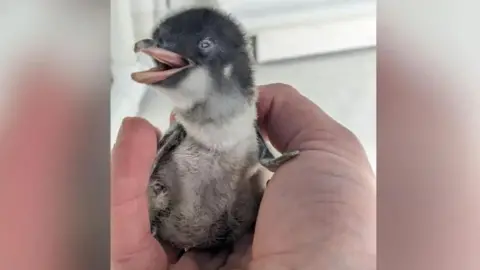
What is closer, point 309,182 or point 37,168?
point 309,182

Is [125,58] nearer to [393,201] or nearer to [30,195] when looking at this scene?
[30,195]

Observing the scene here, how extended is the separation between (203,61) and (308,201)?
0.22m

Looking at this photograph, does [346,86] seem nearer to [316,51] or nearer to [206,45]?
[316,51]

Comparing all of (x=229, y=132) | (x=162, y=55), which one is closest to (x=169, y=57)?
(x=162, y=55)

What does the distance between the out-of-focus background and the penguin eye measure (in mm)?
48

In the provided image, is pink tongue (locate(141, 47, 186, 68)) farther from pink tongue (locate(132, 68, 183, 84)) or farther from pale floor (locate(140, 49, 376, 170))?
pale floor (locate(140, 49, 376, 170))

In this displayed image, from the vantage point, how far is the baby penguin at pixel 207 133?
2.83ft

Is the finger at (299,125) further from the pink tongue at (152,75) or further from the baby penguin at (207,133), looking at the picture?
the pink tongue at (152,75)

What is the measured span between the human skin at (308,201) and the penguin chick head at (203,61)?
4cm

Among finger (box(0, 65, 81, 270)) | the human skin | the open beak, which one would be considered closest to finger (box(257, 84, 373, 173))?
the human skin

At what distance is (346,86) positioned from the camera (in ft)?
2.68

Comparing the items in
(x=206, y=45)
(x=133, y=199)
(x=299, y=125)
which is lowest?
(x=133, y=199)

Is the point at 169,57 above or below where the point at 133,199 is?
above

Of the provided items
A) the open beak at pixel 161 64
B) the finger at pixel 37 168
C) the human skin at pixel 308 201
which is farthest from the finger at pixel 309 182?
the finger at pixel 37 168
